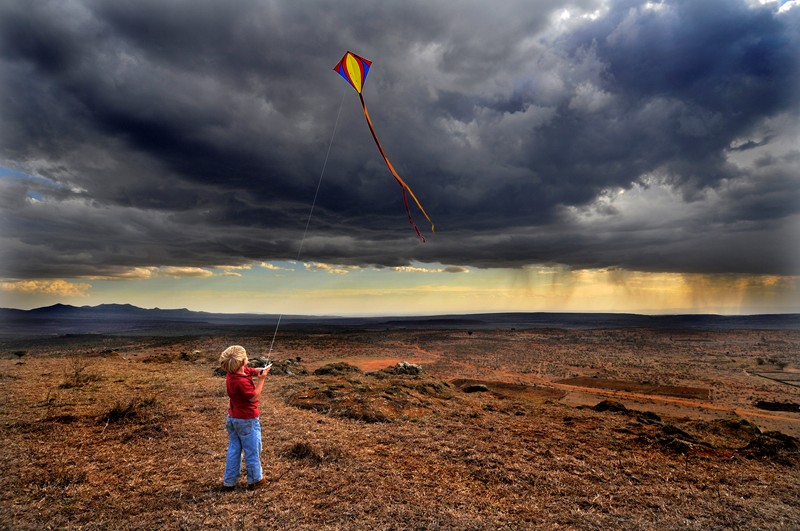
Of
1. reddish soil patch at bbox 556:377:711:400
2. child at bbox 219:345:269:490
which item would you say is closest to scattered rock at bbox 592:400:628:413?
reddish soil patch at bbox 556:377:711:400

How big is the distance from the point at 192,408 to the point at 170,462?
4.51 m

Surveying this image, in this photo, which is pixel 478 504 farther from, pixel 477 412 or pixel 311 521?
pixel 477 412

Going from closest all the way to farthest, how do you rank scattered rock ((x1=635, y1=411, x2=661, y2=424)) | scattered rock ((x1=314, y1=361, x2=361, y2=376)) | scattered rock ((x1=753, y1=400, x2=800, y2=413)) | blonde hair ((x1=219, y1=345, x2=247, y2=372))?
blonde hair ((x1=219, y1=345, x2=247, y2=372)), scattered rock ((x1=635, y1=411, x2=661, y2=424)), scattered rock ((x1=753, y1=400, x2=800, y2=413)), scattered rock ((x1=314, y1=361, x2=361, y2=376))

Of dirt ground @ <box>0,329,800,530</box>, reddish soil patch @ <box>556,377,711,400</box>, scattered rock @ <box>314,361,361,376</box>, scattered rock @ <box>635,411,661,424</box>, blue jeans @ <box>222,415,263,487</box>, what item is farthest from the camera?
reddish soil patch @ <box>556,377,711,400</box>

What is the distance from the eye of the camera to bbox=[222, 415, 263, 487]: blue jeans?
6.38 metres

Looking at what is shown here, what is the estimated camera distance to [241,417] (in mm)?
6344

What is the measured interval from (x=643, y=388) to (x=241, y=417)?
84.9ft

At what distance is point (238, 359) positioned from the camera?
627cm

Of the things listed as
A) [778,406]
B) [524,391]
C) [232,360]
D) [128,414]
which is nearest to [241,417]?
[232,360]

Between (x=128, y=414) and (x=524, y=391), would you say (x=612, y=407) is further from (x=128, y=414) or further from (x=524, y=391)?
(x=128, y=414)

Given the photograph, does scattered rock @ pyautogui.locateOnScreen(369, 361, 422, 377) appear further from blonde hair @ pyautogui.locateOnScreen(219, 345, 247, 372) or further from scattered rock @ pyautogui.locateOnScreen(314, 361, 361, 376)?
blonde hair @ pyautogui.locateOnScreen(219, 345, 247, 372)

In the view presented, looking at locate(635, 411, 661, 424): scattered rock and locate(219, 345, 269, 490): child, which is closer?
locate(219, 345, 269, 490): child

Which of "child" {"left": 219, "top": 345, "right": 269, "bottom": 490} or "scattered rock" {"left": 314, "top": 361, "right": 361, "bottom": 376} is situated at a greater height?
"child" {"left": 219, "top": 345, "right": 269, "bottom": 490}

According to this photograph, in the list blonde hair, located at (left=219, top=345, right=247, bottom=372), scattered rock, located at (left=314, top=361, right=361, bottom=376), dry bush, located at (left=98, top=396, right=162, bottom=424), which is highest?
blonde hair, located at (left=219, top=345, right=247, bottom=372)
